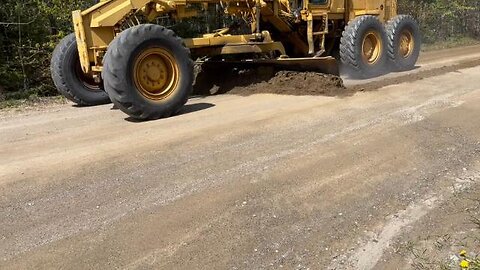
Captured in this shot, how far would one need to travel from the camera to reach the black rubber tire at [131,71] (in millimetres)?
6578

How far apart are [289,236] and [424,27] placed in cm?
2391

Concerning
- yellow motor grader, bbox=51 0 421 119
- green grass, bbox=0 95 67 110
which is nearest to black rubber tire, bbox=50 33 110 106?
yellow motor grader, bbox=51 0 421 119

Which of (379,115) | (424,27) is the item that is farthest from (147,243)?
(424,27)

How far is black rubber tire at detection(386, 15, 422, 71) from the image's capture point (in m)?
11.5

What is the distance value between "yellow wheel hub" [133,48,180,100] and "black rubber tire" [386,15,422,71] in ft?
20.9

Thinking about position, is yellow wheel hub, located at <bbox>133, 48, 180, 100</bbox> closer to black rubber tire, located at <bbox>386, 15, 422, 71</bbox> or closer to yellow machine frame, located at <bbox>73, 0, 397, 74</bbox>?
yellow machine frame, located at <bbox>73, 0, 397, 74</bbox>

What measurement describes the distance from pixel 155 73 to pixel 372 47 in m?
6.06

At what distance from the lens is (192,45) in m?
8.29

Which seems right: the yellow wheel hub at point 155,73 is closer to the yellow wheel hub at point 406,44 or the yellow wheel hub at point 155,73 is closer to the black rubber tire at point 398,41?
the black rubber tire at point 398,41

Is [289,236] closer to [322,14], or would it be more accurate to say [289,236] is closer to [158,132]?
[158,132]

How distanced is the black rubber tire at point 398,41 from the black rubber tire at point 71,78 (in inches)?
273

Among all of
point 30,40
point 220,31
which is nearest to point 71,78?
point 220,31

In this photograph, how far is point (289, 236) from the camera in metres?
3.42

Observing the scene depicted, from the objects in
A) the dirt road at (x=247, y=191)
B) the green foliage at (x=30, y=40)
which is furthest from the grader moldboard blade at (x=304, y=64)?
the green foliage at (x=30, y=40)
